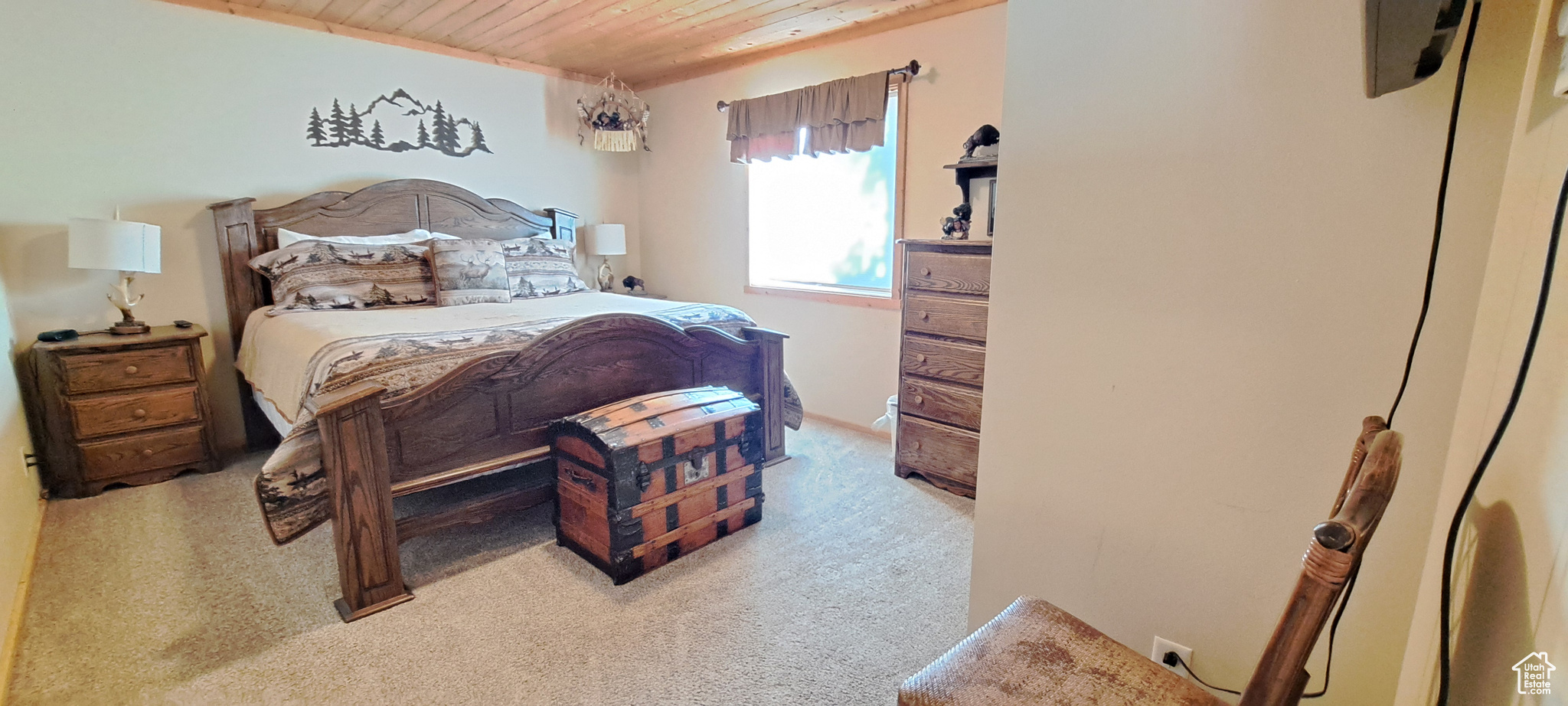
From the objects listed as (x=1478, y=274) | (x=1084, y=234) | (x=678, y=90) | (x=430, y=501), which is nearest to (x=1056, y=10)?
(x=1084, y=234)

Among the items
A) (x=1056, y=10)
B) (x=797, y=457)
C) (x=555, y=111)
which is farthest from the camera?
(x=555, y=111)

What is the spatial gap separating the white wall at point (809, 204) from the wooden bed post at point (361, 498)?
95.0 inches

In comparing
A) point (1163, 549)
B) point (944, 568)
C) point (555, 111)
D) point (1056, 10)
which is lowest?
point (944, 568)

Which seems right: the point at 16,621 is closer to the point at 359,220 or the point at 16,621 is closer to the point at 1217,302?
the point at 359,220

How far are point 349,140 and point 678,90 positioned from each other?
194 centimetres

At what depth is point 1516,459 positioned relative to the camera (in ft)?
2.40

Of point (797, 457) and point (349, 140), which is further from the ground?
point (349, 140)

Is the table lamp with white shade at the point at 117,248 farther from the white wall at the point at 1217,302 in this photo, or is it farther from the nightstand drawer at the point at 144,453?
the white wall at the point at 1217,302

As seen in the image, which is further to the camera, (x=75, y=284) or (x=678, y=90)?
(x=678, y=90)

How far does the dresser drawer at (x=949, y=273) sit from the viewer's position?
2605 mm

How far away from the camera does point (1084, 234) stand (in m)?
1.24

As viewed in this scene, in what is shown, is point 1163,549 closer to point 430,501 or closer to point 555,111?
point 430,501

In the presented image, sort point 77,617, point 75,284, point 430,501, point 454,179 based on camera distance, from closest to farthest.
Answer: point 77,617
point 430,501
point 75,284
point 454,179

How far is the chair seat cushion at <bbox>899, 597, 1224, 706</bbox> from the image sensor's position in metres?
0.96
